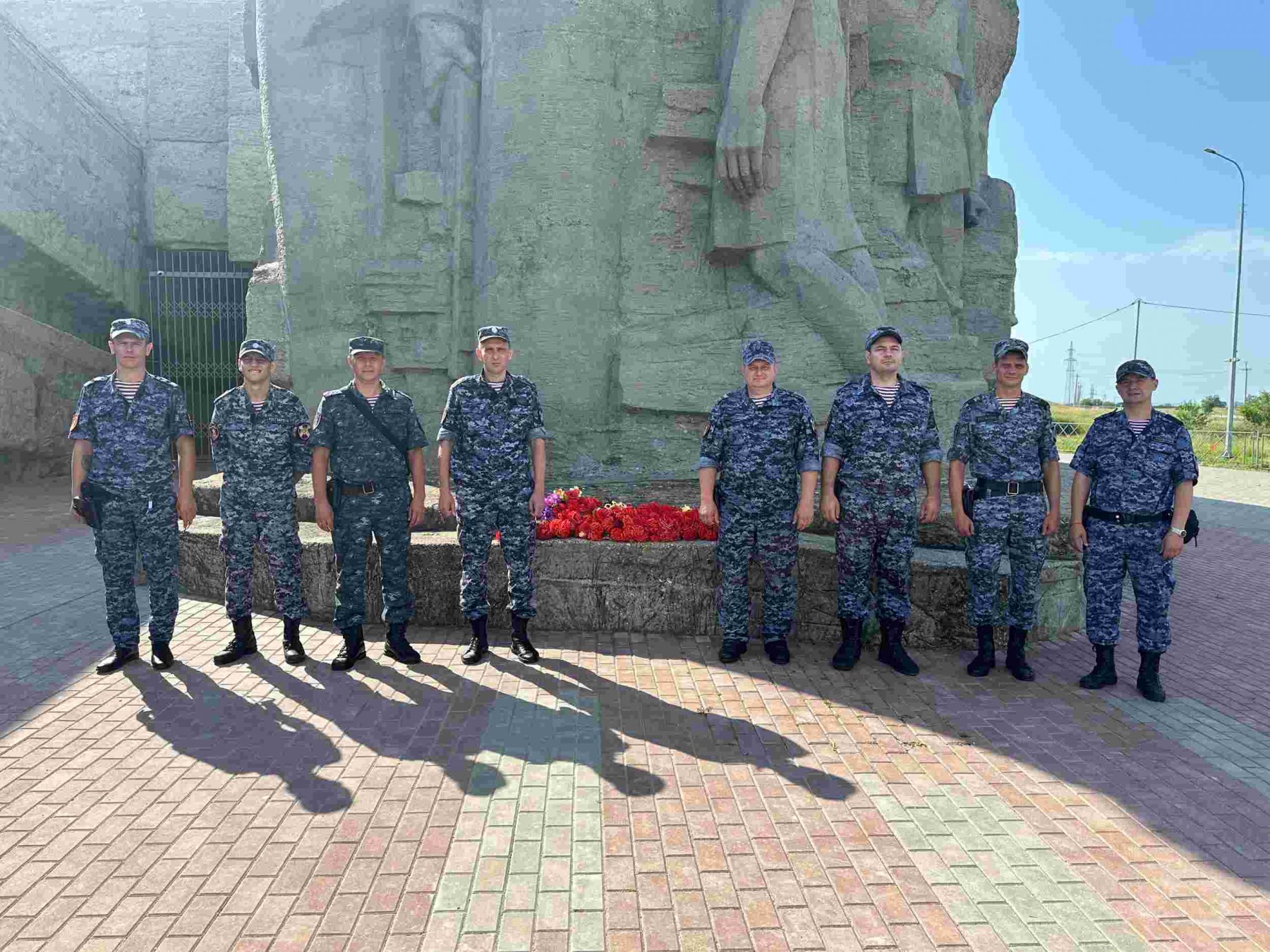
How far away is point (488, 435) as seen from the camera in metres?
4.25

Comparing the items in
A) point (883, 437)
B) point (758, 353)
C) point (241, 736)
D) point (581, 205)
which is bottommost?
point (241, 736)

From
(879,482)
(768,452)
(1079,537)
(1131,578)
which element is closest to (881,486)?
Answer: (879,482)

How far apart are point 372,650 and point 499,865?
223cm

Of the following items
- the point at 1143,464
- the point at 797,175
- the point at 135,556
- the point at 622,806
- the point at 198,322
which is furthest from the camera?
the point at 198,322

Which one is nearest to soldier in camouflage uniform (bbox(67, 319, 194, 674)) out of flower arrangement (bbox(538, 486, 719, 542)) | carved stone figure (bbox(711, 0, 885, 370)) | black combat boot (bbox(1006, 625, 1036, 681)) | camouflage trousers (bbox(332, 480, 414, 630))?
camouflage trousers (bbox(332, 480, 414, 630))

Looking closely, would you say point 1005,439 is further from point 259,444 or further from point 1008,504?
point 259,444

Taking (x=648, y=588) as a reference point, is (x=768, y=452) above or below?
above

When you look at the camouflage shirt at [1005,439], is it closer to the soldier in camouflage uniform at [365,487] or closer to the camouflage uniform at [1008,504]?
the camouflage uniform at [1008,504]

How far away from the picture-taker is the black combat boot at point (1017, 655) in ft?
13.8

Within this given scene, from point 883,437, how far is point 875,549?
0.60m

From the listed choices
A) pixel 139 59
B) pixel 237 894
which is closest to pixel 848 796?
pixel 237 894

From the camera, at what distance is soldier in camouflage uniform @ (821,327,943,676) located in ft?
13.6

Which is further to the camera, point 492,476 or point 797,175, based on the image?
point 797,175

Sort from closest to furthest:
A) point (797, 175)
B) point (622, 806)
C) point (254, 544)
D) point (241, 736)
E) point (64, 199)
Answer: point (622, 806) < point (241, 736) < point (254, 544) < point (797, 175) < point (64, 199)
